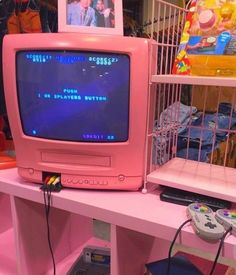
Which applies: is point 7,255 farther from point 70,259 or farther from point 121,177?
point 121,177

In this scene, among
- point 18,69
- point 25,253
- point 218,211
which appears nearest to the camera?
point 218,211

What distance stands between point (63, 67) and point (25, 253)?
57 centimetres

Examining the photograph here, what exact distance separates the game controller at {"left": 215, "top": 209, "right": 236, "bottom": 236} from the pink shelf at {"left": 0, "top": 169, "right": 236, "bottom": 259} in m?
0.02

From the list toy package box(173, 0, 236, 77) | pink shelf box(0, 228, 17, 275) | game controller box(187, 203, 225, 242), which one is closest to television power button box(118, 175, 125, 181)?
game controller box(187, 203, 225, 242)

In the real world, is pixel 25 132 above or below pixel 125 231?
above

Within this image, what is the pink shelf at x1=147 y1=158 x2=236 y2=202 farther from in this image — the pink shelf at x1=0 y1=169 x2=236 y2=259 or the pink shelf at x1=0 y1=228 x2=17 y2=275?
the pink shelf at x1=0 y1=228 x2=17 y2=275

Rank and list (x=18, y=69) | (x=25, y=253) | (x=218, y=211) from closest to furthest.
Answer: (x=218, y=211) < (x=18, y=69) < (x=25, y=253)

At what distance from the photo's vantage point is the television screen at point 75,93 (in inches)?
27.5

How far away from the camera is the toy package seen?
2.24 ft

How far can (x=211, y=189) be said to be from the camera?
2.31 ft

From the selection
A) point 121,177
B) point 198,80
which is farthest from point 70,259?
point 198,80

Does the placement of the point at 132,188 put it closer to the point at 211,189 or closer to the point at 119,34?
the point at 211,189

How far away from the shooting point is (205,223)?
0.60m

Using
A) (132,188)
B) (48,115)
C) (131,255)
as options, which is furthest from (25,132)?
(131,255)
